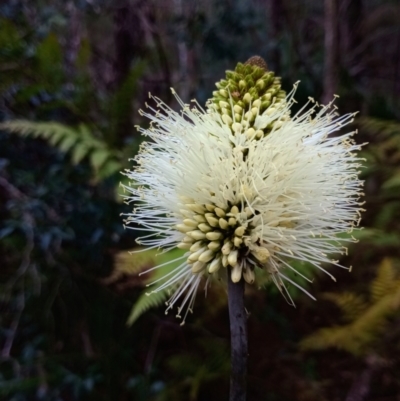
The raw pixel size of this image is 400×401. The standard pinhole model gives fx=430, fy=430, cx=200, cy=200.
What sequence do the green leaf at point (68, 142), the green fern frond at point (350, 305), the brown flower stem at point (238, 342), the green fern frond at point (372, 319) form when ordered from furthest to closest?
the green leaf at point (68, 142)
the green fern frond at point (350, 305)
the green fern frond at point (372, 319)
the brown flower stem at point (238, 342)

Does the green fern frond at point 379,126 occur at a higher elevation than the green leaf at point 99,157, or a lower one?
higher

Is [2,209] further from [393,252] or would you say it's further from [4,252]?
[393,252]

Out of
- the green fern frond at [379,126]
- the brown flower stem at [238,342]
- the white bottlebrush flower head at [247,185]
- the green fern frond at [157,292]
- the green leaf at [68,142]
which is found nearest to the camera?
the brown flower stem at [238,342]

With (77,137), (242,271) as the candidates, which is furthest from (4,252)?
(242,271)

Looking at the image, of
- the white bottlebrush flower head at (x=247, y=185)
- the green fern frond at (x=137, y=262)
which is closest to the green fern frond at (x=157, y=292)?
the green fern frond at (x=137, y=262)

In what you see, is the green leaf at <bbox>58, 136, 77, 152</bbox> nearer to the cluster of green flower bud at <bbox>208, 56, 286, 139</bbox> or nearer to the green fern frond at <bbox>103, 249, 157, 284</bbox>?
the green fern frond at <bbox>103, 249, 157, 284</bbox>

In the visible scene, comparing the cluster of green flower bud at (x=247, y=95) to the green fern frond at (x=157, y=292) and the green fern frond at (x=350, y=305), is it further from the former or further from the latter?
the green fern frond at (x=350, y=305)

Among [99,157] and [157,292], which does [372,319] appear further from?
[99,157]

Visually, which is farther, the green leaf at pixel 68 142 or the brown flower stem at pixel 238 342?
the green leaf at pixel 68 142

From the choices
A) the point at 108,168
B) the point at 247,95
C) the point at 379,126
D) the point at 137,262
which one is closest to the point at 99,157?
the point at 108,168

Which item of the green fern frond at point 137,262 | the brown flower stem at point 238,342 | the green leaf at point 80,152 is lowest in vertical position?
the brown flower stem at point 238,342
